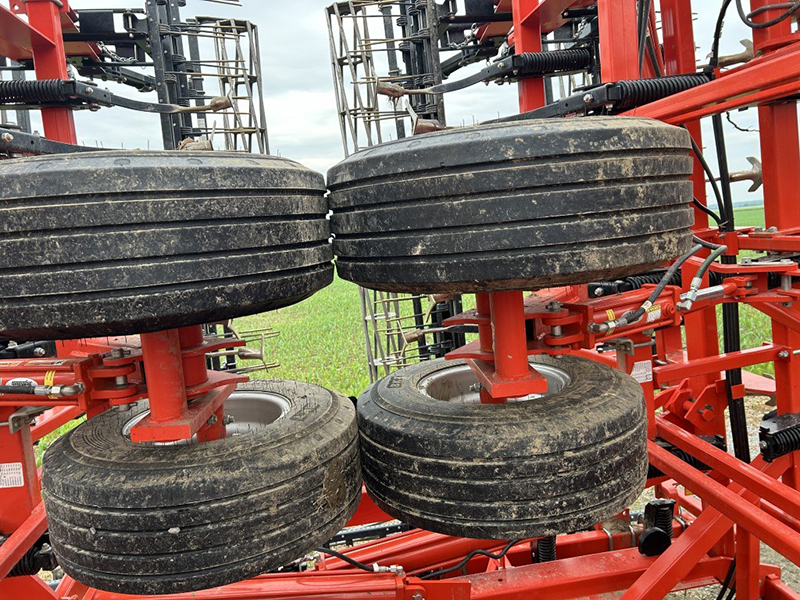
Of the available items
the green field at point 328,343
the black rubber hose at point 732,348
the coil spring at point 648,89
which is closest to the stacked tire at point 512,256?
the coil spring at point 648,89

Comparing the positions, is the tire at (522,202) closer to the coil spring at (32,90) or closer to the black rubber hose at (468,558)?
the black rubber hose at (468,558)

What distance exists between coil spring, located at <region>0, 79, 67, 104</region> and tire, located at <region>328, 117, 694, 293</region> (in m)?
3.32

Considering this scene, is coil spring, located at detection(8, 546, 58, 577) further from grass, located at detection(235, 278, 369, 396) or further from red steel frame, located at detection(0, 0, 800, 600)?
grass, located at detection(235, 278, 369, 396)

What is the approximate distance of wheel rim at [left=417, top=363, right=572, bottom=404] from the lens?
2.39 m

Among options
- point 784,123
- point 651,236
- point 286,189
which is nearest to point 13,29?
point 286,189

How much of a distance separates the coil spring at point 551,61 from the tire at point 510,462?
274cm

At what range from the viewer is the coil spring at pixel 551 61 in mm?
4070

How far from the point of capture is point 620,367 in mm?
2768

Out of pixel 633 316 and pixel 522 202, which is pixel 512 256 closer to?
pixel 522 202

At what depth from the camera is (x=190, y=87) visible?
23.2ft

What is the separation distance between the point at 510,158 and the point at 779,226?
2777mm

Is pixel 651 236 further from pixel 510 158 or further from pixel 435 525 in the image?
pixel 435 525

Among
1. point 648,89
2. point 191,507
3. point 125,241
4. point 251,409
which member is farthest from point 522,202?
point 648,89

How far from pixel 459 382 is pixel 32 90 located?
3444mm
